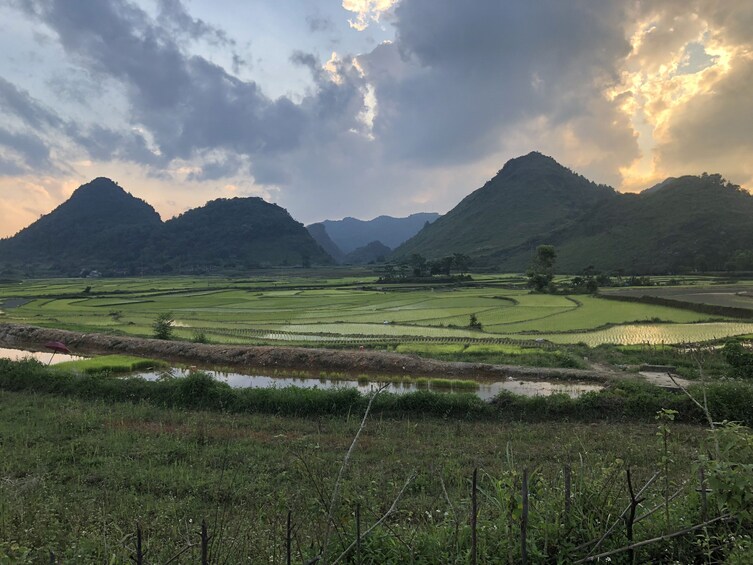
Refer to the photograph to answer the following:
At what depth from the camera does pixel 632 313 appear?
26734mm

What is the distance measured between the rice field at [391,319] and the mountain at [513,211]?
85.5m

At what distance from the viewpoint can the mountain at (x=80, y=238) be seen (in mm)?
127500

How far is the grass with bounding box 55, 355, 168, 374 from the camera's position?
1608 centimetres

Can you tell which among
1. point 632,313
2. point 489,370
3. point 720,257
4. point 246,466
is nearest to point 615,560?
point 246,466

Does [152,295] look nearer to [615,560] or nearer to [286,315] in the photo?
[286,315]

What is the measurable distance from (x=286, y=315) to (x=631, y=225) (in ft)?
274

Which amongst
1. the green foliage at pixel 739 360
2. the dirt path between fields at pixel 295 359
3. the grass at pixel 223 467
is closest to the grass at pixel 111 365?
the dirt path between fields at pixel 295 359

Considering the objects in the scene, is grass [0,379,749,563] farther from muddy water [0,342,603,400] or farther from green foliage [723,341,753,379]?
green foliage [723,341,753,379]

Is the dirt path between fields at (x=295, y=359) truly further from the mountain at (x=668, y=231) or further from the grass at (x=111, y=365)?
the mountain at (x=668, y=231)

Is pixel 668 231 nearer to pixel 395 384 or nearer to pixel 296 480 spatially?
pixel 395 384

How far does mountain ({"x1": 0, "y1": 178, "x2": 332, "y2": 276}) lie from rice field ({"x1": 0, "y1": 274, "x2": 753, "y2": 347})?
84748mm

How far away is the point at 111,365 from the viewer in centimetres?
1688

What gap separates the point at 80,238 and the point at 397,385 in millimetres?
160766

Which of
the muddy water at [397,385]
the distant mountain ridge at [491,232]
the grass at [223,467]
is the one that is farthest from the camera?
the distant mountain ridge at [491,232]
